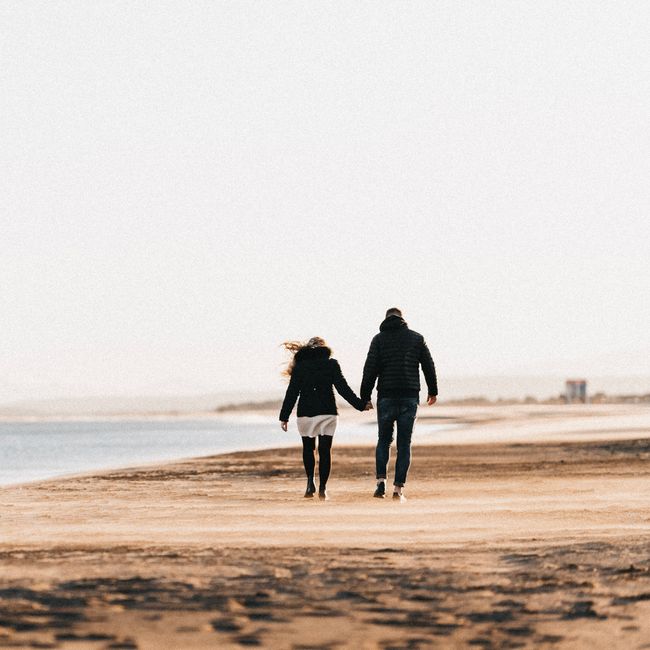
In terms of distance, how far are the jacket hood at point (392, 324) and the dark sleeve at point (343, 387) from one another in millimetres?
724

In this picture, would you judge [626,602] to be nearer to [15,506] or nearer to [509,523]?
[509,523]

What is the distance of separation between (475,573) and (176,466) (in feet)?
53.4

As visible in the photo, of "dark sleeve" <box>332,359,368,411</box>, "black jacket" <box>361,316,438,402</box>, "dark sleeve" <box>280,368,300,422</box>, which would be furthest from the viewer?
"dark sleeve" <box>280,368,300,422</box>

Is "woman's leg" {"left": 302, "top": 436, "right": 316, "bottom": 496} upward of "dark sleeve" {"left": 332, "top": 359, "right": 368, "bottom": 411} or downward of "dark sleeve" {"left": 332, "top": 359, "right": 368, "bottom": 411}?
downward

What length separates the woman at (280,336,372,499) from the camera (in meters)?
14.9

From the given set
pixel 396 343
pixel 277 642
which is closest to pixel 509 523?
pixel 396 343

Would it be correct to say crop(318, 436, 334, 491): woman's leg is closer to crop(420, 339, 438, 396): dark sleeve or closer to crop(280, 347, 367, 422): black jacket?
crop(280, 347, 367, 422): black jacket

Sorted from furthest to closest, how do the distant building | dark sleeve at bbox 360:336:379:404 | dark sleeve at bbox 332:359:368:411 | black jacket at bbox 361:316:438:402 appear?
the distant building
dark sleeve at bbox 332:359:368:411
dark sleeve at bbox 360:336:379:404
black jacket at bbox 361:316:438:402

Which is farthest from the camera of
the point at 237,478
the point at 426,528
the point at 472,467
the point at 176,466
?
the point at 176,466

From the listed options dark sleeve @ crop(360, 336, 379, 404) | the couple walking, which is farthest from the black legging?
dark sleeve @ crop(360, 336, 379, 404)

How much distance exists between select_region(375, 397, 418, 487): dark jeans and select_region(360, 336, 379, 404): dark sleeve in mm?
182

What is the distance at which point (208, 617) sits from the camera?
7031 mm

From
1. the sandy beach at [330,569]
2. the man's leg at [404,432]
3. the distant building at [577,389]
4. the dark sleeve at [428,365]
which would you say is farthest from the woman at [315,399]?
the distant building at [577,389]

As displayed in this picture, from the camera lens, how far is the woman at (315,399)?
14.9 meters
